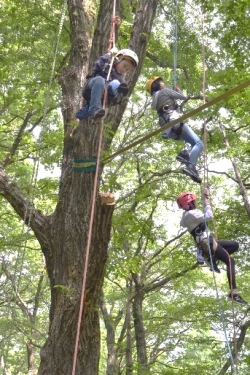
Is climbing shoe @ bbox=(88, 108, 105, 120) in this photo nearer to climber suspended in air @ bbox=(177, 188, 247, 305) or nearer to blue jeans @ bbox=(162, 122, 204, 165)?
blue jeans @ bbox=(162, 122, 204, 165)

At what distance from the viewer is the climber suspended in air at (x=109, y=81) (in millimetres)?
4000

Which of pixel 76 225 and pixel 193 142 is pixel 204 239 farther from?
pixel 76 225

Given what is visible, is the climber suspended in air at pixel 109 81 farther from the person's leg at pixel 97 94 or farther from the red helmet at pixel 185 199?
the red helmet at pixel 185 199

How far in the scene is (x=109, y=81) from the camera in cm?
418

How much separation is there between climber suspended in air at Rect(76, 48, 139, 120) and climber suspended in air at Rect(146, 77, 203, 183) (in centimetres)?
41

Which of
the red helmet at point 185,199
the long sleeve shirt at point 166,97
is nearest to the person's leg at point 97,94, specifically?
the long sleeve shirt at point 166,97

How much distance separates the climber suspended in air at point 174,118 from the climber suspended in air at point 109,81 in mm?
411

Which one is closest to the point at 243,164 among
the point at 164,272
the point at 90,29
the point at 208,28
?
the point at 164,272

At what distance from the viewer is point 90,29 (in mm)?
5176

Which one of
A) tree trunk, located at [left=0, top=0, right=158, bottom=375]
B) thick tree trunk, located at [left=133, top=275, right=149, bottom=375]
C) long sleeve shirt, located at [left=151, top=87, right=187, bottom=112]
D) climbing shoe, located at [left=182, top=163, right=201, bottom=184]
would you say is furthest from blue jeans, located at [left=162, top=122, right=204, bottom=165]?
thick tree trunk, located at [left=133, top=275, right=149, bottom=375]

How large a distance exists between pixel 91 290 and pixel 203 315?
6.91 metres

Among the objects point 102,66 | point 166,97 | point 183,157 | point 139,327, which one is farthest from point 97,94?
point 139,327

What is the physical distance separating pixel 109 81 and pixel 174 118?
0.76 metres

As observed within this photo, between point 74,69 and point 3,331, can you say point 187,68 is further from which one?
point 3,331
